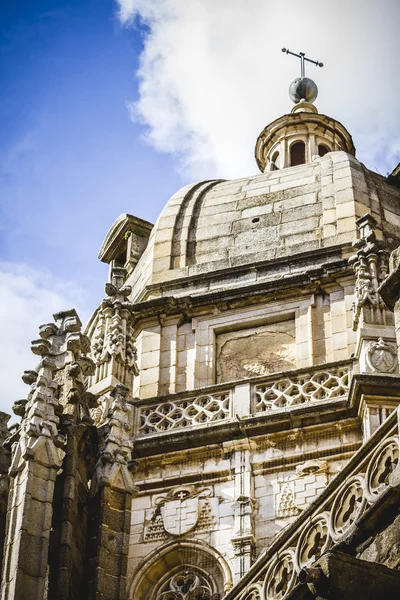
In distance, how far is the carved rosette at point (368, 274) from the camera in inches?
950

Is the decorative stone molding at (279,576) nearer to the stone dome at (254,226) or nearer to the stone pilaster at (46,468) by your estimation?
the stone pilaster at (46,468)

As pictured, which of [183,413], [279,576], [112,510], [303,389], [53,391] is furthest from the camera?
[183,413]

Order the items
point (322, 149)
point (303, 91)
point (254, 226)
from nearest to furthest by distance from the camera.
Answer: point (254, 226) < point (322, 149) < point (303, 91)

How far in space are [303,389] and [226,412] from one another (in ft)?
4.04

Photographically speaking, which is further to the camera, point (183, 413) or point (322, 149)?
point (322, 149)

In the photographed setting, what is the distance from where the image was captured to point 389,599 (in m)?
11.4

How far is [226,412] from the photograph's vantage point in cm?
2388

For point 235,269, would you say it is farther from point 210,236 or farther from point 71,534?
point 71,534

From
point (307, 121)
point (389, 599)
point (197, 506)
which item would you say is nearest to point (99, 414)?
point (197, 506)

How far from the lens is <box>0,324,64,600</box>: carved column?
17.5m

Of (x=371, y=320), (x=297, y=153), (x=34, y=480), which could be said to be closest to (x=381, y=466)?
(x=34, y=480)

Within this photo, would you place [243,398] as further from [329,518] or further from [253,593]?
[329,518]

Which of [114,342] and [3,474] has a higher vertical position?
[114,342]

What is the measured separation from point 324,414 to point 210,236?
686cm
